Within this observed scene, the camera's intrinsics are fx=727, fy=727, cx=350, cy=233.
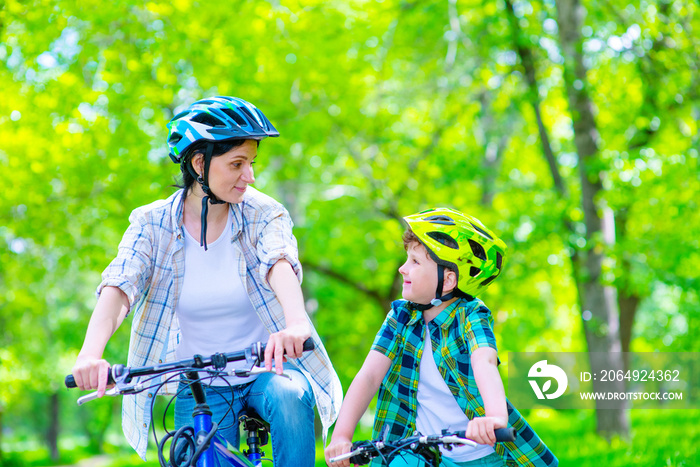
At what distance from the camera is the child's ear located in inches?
121

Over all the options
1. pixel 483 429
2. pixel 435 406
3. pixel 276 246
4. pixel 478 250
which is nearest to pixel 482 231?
pixel 478 250

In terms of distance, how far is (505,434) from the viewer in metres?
2.34

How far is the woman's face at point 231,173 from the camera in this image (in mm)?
3008

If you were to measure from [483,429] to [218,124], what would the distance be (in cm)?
157

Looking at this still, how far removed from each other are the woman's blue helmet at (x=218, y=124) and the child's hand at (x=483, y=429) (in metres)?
1.39

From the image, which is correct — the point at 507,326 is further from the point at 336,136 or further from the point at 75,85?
the point at 75,85

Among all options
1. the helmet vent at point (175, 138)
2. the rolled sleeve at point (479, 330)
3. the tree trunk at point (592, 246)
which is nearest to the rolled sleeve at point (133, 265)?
the helmet vent at point (175, 138)

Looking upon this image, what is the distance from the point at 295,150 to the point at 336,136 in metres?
1.15

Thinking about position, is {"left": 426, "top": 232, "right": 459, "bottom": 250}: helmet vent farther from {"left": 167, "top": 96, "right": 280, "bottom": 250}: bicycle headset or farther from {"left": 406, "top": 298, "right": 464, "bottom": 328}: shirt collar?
{"left": 167, "top": 96, "right": 280, "bottom": 250}: bicycle headset

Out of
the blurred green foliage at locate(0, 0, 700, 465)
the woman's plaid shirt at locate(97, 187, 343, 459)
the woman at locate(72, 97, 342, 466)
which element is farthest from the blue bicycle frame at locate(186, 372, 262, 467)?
the blurred green foliage at locate(0, 0, 700, 465)

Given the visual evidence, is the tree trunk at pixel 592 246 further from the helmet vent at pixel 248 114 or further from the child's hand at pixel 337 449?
the child's hand at pixel 337 449

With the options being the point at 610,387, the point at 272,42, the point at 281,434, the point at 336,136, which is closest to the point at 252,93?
the point at 272,42

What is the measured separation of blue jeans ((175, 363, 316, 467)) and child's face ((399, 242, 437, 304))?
58 centimetres

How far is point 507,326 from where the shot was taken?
57.9ft
